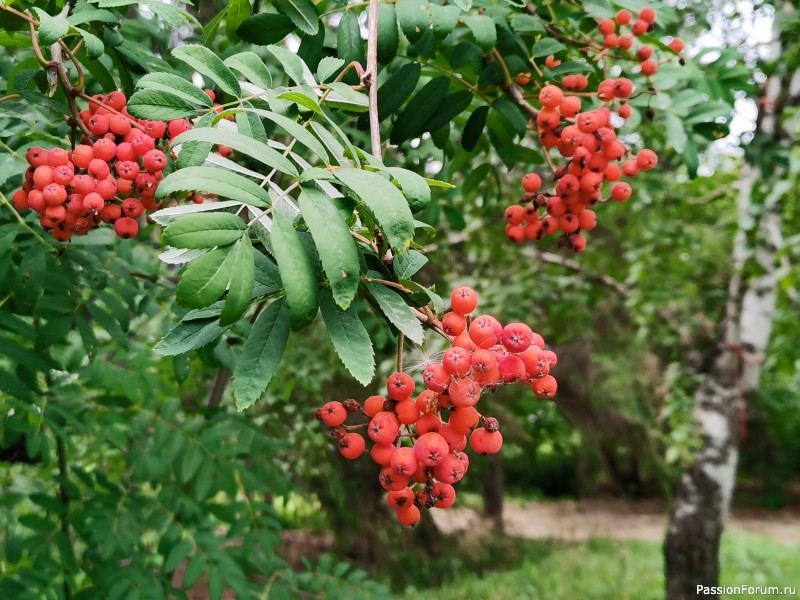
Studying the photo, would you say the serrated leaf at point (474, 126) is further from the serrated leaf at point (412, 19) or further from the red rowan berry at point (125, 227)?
the red rowan berry at point (125, 227)

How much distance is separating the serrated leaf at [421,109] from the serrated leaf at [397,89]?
36 millimetres

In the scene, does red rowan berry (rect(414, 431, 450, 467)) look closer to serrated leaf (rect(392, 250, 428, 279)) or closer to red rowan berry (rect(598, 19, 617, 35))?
serrated leaf (rect(392, 250, 428, 279))

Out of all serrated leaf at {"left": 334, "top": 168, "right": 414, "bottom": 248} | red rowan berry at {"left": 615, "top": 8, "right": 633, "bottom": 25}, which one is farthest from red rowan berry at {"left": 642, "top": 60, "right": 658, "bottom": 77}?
serrated leaf at {"left": 334, "top": 168, "right": 414, "bottom": 248}

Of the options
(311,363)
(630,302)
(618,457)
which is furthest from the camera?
(618,457)

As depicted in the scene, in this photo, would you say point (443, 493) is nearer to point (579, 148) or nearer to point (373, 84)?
point (373, 84)

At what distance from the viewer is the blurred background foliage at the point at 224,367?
64.4 inches

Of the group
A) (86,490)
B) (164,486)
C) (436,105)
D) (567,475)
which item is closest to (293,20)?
(436,105)

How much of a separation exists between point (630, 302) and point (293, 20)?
3971 millimetres

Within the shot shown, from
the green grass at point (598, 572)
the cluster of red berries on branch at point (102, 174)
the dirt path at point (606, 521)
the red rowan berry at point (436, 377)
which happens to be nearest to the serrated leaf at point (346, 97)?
the cluster of red berries on branch at point (102, 174)

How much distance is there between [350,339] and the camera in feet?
2.56

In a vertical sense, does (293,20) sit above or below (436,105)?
above

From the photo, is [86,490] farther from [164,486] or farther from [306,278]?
[306,278]

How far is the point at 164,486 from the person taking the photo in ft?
7.36

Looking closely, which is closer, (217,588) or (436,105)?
(436,105)
